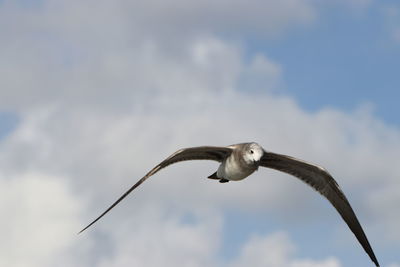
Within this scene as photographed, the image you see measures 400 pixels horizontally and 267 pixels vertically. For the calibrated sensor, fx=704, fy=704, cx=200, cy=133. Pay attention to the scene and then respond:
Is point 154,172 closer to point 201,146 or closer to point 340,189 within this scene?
point 201,146

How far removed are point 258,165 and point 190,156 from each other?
1.98 metres

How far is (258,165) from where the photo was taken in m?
20.2

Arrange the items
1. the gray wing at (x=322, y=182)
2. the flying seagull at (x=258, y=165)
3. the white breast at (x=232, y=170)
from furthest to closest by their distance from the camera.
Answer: the gray wing at (x=322, y=182), the white breast at (x=232, y=170), the flying seagull at (x=258, y=165)

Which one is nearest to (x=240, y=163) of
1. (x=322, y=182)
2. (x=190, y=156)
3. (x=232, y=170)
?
(x=232, y=170)

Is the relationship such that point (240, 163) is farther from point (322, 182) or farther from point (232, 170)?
point (322, 182)

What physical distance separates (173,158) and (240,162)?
2.09 metres

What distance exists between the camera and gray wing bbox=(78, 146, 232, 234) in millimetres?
17612

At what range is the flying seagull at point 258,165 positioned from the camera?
19.7m

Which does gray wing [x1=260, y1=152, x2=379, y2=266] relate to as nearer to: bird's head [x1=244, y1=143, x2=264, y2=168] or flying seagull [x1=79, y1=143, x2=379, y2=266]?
flying seagull [x1=79, y1=143, x2=379, y2=266]

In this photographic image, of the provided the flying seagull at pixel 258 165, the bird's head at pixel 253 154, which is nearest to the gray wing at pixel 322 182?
the flying seagull at pixel 258 165

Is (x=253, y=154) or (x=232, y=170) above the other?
(x=232, y=170)

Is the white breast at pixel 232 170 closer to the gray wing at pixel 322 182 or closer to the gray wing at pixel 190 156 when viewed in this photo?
the gray wing at pixel 190 156

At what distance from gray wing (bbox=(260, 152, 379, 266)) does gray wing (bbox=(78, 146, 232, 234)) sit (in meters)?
1.69

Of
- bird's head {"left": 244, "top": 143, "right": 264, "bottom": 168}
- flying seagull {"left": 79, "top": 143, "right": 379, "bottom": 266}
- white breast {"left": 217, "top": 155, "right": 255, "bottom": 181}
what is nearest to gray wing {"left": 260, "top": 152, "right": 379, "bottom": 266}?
flying seagull {"left": 79, "top": 143, "right": 379, "bottom": 266}
